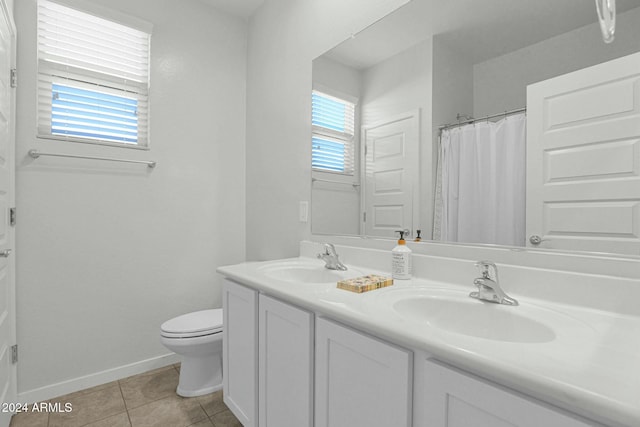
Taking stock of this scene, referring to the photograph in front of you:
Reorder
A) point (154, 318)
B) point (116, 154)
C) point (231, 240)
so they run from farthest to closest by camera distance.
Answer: point (231, 240) < point (154, 318) < point (116, 154)

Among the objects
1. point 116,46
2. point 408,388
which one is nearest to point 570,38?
point 408,388

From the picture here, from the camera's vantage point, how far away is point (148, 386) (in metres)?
1.97

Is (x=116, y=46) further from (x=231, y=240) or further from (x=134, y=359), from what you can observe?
(x=134, y=359)

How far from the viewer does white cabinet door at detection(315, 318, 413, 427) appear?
760 millimetres

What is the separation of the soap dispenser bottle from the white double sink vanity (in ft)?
0.12

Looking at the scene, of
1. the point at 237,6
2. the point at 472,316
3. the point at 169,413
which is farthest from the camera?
the point at 237,6

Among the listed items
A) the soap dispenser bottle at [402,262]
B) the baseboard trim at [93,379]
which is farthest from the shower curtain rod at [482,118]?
the baseboard trim at [93,379]

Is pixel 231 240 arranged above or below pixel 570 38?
below

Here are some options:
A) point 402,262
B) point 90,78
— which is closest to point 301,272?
point 402,262

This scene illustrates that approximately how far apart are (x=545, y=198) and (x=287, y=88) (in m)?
1.66

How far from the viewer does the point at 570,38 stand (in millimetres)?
984

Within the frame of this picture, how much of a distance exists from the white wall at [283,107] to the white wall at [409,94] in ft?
1.00

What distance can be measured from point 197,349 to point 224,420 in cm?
39

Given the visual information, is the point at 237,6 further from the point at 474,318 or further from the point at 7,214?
the point at 474,318
